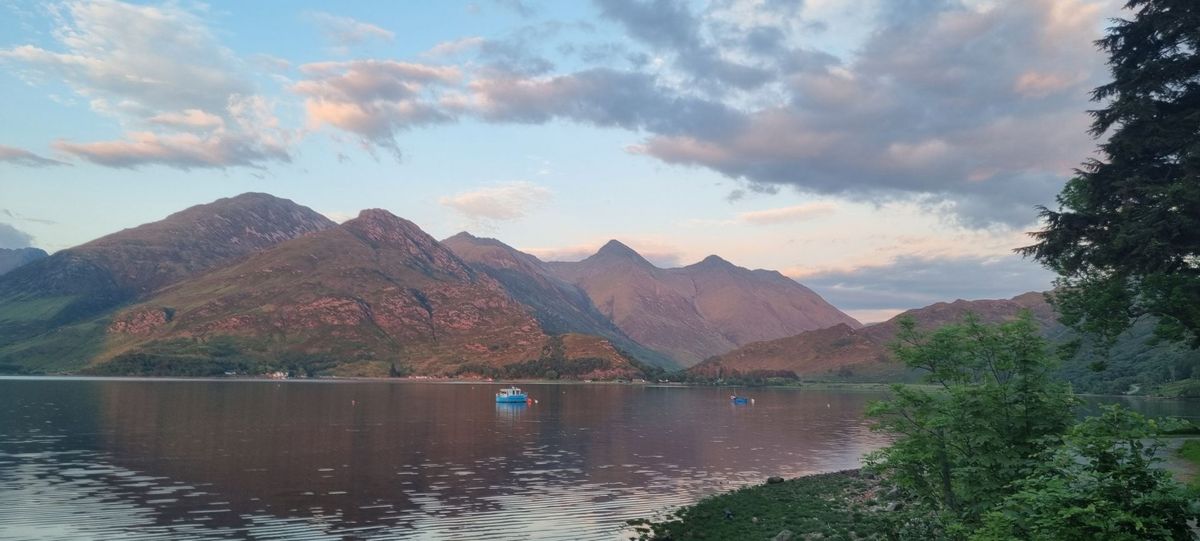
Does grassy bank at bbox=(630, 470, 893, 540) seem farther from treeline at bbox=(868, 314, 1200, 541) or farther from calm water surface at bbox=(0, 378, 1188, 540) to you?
treeline at bbox=(868, 314, 1200, 541)

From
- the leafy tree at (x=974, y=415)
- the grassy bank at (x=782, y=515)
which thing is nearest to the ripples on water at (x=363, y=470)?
the grassy bank at (x=782, y=515)

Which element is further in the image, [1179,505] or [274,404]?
[274,404]

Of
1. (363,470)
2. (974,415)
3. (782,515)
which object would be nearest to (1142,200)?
(974,415)

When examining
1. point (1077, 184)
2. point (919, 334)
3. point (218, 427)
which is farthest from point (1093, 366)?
point (218, 427)

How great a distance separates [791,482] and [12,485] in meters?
63.3

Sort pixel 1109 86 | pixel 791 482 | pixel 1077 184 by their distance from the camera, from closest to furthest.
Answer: pixel 1109 86 < pixel 1077 184 < pixel 791 482

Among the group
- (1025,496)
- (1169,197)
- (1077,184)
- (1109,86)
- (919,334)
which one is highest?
(1109,86)

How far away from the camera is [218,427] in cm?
10869

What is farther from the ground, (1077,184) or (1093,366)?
(1077,184)

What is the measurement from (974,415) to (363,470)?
5864 cm

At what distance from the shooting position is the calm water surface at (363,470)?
46.0m

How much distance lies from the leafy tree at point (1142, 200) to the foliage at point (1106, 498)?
21.7m

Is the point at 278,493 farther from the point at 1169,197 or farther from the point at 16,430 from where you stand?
the point at 16,430

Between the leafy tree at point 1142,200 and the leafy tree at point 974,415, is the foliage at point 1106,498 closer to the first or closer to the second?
the leafy tree at point 974,415
